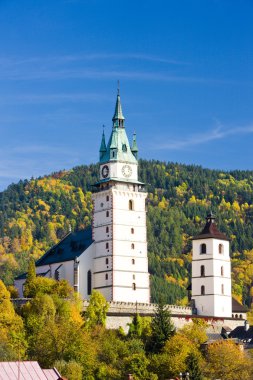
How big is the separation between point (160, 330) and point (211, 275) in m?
19.4

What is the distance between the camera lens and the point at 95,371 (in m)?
96.6

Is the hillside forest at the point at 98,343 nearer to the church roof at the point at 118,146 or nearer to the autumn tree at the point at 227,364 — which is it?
the autumn tree at the point at 227,364

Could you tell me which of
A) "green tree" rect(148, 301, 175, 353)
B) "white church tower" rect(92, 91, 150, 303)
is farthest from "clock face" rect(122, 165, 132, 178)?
"green tree" rect(148, 301, 175, 353)

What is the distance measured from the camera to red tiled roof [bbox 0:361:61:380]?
244 feet

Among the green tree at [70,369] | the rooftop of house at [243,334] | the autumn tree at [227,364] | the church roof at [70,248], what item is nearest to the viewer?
the green tree at [70,369]

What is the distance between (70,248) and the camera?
398ft

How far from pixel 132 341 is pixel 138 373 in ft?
24.2

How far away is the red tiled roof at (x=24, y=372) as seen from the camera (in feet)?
244

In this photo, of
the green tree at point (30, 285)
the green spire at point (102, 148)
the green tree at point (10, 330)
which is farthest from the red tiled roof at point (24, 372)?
the green spire at point (102, 148)

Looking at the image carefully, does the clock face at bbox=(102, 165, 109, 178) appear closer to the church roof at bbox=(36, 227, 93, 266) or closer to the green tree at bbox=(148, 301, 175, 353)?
the church roof at bbox=(36, 227, 93, 266)

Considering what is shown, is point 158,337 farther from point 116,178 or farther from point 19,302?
point 116,178

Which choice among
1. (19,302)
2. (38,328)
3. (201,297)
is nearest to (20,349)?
(38,328)

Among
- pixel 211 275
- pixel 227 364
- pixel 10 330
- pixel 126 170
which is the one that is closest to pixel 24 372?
pixel 10 330

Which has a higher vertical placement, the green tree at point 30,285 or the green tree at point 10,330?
the green tree at point 30,285
